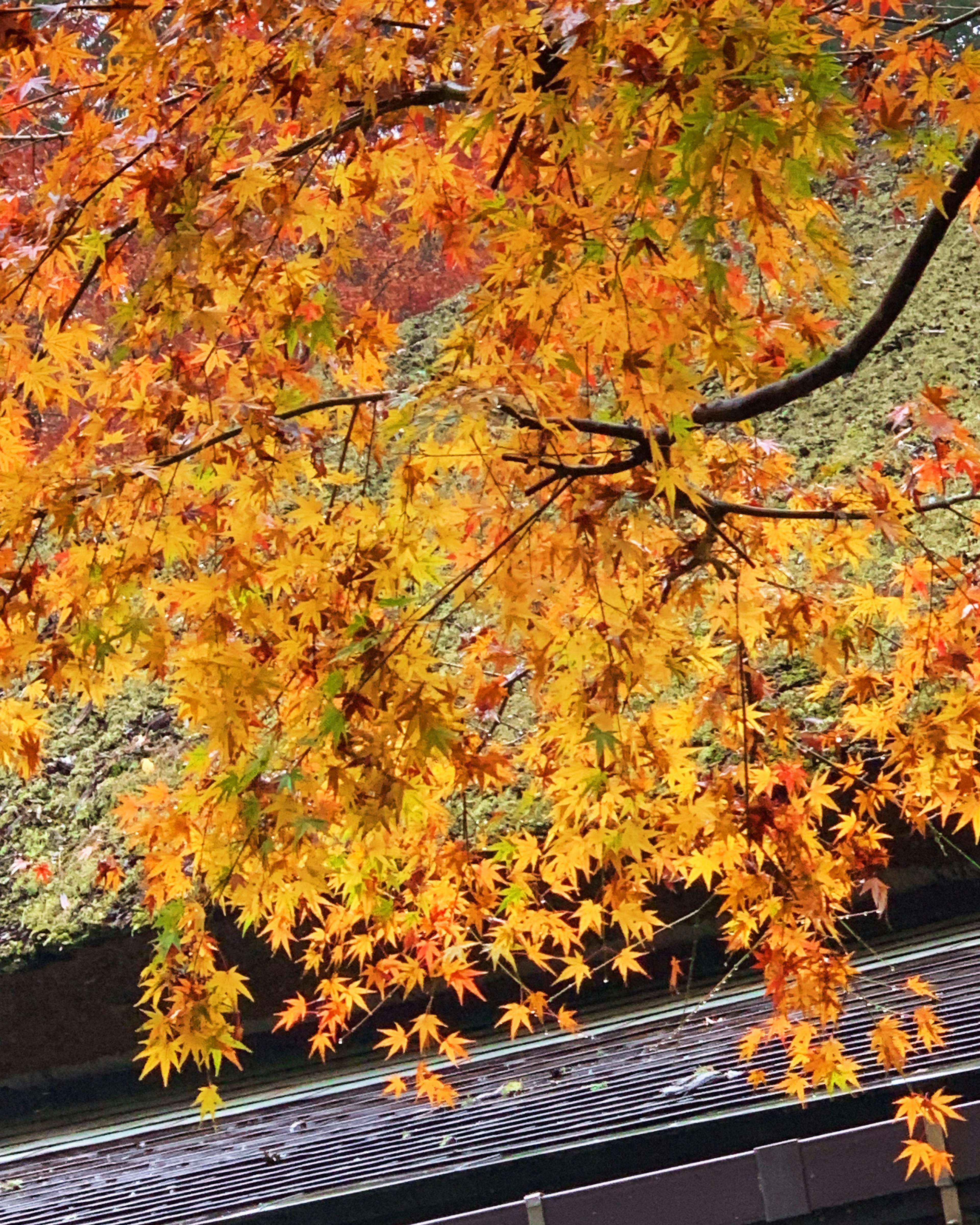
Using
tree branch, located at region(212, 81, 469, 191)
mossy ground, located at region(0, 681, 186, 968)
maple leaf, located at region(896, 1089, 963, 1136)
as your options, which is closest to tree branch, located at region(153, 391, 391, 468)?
tree branch, located at region(212, 81, 469, 191)

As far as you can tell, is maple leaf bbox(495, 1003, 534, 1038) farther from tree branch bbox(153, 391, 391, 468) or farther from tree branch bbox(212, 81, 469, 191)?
tree branch bbox(212, 81, 469, 191)

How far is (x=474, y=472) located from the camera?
3.51m

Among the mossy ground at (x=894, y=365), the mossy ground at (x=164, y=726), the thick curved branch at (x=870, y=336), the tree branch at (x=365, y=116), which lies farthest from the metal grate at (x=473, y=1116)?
the tree branch at (x=365, y=116)

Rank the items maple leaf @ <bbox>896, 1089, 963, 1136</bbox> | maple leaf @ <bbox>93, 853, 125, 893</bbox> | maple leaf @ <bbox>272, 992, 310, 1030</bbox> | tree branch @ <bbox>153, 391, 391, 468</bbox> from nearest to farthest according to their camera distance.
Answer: tree branch @ <bbox>153, 391, 391, 468</bbox> < maple leaf @ <bbox>896, 1089, 963, 1136</bbox> < maple leaf @ <bbox>272, 992, 310, 1030</bbox> < maple leaf @ <bbox>93, 853, 125, 893</bbox>

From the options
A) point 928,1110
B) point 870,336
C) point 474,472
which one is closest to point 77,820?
point 474,472

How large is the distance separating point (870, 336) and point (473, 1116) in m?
2.46

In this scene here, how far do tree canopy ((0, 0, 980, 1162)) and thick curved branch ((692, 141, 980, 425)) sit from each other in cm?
1

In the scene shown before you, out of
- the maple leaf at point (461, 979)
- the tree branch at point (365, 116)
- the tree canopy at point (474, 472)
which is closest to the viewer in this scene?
the tree canopy at point (474, 472)

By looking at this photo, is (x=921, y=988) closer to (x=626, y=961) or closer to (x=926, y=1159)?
(x=926, y=1159)

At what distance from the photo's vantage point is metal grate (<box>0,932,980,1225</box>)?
319 centimetres

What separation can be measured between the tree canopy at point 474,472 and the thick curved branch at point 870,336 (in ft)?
0.04

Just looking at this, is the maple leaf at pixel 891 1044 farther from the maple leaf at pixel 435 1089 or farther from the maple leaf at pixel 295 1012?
the maple leaf at pixel 295 1012

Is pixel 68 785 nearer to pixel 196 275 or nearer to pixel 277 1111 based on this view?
pixel 277 1111

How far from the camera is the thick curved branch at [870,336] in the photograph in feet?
7.91
